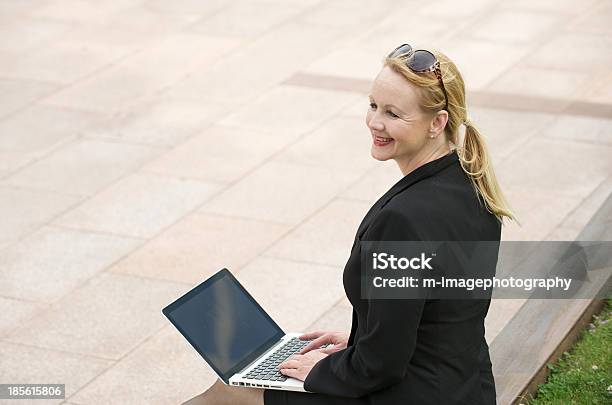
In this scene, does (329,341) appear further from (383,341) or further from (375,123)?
(375,123)

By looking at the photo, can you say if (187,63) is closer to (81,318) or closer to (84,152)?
(84,152)

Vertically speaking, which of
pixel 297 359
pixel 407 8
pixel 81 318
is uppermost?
pixel 297 359

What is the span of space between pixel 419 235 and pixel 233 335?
907 millimetres

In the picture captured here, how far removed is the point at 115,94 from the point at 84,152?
4.41 feet

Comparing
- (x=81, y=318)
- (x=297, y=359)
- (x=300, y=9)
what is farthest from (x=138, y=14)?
(x=297, y=359)

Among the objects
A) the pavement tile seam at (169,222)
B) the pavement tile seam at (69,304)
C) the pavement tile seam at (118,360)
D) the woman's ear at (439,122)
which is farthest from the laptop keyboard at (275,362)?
the pavement tile seam at (169,222)

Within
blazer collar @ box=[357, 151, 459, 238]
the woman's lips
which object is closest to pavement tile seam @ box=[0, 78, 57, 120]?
the woman's lips

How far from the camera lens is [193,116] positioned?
944cm

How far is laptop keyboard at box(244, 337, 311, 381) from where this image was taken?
3.81 m

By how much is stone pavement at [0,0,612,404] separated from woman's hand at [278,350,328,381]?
76.2 inches

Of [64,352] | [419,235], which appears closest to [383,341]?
[419,235]

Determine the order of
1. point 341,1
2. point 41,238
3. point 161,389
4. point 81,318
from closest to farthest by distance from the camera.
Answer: point 161,389 → point 81,318 → point 41,238 → point 341,1

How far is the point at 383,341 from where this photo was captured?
3.41 meters

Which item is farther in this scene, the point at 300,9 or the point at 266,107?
the point at 300,9
